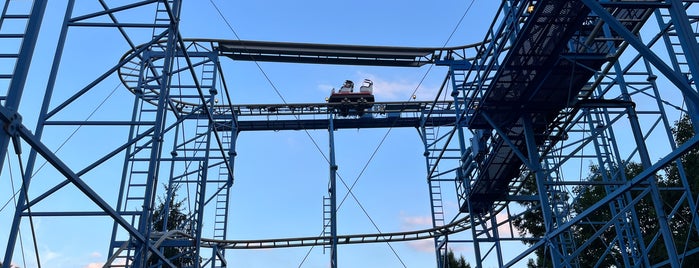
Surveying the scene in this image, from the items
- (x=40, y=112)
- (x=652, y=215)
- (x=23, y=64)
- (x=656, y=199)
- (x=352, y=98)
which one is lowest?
(x=23, y=64)

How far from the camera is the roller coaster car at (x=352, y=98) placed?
78.4ft

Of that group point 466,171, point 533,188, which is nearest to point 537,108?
point 466,171

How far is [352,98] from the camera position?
2498 centimetres

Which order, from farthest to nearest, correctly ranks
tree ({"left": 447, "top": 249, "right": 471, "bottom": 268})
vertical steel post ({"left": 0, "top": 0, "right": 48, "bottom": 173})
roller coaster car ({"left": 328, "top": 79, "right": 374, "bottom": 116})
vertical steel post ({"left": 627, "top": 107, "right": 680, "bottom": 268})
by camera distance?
tree ({"left": 447, "top": 249, "right": 471, "bottom": 268}), roller coaster car ({"left": 328, "top": 79, "right": 374, "bottom": 116}), vertical steel post ({"left": 627, "top": 107, "right": 680, "bottom": 268}), vertical steel post ({"left": 0, "top": 0, "right": 48, "bottom": 173})

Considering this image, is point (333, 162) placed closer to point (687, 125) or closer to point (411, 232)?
point (411, 232)

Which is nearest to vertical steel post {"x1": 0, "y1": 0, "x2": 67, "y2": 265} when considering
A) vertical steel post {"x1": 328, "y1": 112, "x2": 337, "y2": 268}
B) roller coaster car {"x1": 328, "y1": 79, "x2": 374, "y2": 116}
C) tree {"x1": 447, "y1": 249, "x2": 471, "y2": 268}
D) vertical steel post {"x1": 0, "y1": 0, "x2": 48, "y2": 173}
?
vertical steel post {"x1": 0, "y1": 0, "x2": 48, "y2": 173}

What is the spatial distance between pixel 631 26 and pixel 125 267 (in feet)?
36.3

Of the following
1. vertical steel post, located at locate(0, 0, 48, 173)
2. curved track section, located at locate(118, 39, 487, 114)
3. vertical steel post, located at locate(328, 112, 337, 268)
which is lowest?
vertical steel post, located at locate(0, 0, 48, 173)

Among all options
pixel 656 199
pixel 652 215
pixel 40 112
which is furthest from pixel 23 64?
pixel 652 215

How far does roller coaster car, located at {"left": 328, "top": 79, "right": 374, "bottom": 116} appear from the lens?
23891mm

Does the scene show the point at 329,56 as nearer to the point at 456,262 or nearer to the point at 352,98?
the point at 352,98

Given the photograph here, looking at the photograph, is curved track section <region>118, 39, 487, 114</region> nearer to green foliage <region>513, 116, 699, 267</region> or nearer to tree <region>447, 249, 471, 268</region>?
green foliage <region>513, 116, 699, 267</region>

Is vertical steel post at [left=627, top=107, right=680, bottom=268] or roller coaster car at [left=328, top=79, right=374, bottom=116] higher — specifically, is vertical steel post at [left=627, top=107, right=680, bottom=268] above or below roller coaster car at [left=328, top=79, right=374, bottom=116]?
below

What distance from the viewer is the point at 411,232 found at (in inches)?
893
